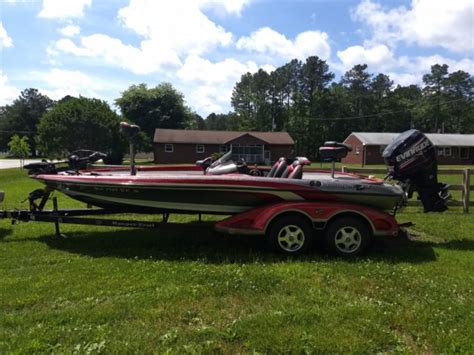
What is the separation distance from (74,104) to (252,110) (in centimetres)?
4931

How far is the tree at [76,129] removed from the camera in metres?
35.8

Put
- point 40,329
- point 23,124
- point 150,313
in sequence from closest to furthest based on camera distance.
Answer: point 40,329, point 150,313, point 23,124

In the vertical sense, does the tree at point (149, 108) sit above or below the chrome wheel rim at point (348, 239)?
above

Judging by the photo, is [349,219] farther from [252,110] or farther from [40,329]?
[252,110]

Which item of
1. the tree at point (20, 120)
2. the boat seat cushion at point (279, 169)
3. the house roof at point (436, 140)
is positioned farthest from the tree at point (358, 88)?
the boat seat cushion at point (279, 169)

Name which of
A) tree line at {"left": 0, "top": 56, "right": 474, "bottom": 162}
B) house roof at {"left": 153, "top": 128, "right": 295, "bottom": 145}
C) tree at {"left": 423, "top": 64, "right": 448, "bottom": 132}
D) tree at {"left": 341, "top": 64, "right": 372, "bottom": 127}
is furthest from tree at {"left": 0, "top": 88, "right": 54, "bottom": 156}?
tree at {"left": 423, "top": 64, "right": 448, "bottom": 132}

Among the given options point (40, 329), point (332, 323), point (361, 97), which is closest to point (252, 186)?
point (332, 323)

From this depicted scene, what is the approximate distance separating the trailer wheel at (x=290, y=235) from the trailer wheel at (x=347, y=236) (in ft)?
0.92

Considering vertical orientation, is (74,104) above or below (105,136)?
above

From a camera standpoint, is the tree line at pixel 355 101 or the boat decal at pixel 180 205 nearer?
the boat decal at pixel 180 205

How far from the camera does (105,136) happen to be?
122 feet

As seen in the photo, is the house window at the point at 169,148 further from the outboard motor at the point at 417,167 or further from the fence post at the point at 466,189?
the outboard motor at the point at 417,167

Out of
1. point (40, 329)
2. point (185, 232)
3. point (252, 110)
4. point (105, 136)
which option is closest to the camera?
point (40, 329)

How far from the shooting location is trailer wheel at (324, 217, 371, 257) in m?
5.68
